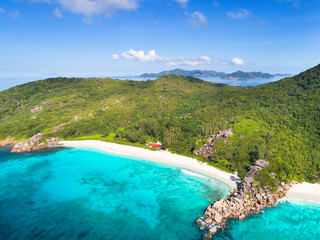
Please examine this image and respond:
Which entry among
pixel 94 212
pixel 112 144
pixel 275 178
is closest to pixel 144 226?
pixel 94 212

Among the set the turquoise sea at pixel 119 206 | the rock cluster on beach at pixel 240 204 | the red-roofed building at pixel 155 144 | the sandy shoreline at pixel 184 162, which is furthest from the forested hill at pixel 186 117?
the turquoise sea at pixel 119 206

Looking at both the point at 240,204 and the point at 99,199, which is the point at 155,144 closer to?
the point at 99,199

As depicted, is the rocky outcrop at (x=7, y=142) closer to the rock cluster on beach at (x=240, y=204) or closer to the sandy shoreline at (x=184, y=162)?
the sandy shoreline at (x=184, y=162)

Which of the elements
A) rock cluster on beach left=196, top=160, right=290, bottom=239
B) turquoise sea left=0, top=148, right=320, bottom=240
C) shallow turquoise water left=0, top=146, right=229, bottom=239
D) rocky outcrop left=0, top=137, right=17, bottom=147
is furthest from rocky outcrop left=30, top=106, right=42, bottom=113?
rock cluster on beach left=196, top=160, right=290, bottom=239

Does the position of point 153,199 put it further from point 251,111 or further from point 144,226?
point 251,111

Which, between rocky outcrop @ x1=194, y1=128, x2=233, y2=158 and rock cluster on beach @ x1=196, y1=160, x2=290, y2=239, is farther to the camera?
rocky outcrop @ x1=194, y1=128, x2=233, y2=158

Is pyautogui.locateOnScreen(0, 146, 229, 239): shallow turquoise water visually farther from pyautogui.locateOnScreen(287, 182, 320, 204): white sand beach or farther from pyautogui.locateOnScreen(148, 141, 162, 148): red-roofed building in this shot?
pyautogui.locateOnScreen(287, 182, 320, 204): white sand beach
